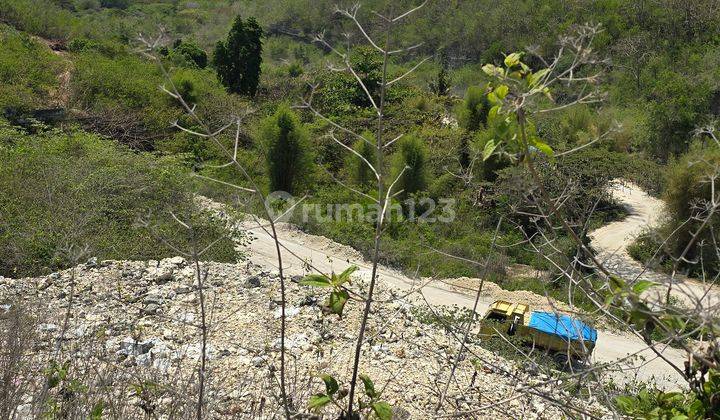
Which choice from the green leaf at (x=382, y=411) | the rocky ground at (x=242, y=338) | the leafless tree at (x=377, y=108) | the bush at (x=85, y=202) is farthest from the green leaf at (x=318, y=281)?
the bush at (x=85, y=202)

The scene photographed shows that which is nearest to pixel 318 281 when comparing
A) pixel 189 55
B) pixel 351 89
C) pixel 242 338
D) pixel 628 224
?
pixel 242 338

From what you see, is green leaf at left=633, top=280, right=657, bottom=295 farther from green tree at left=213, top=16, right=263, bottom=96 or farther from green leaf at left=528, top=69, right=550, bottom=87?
green tree at left=213, top=16, right=263, bottom=96

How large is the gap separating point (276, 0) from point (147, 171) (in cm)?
4781

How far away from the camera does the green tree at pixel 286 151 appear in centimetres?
1684

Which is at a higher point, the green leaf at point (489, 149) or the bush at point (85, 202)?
the green leaf at point (489, 149)

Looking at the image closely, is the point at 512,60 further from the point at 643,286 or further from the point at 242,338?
the point at 242,338

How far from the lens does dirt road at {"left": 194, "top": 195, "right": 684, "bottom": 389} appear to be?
8.48m

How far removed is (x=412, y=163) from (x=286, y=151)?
11.9ft

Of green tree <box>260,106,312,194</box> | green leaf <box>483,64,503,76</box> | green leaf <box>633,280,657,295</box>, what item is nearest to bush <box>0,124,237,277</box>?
green tree <box>260,106,312,194</box>

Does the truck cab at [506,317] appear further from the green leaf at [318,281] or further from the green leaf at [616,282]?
the green leaf at [318,281]

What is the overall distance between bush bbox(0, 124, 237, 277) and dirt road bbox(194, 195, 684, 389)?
4.78ft

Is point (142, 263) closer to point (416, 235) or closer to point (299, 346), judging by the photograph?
point (299, 346)

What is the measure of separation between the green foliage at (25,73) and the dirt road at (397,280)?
9.29 m

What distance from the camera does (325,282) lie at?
1.71m
